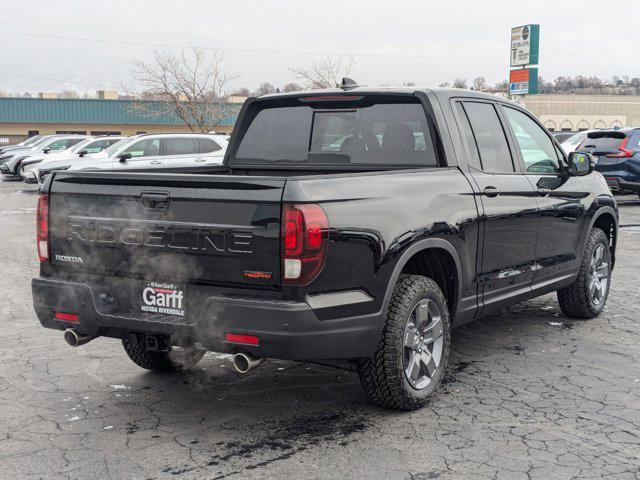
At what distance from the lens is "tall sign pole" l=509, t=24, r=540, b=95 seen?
147ft

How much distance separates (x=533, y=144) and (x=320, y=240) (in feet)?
10.2

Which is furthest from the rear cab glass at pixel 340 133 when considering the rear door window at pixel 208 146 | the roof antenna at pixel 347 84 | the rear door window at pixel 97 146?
the rear door window at pixel 97 146

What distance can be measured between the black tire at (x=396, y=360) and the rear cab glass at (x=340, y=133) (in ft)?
3.34

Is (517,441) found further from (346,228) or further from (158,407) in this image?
(158,407)

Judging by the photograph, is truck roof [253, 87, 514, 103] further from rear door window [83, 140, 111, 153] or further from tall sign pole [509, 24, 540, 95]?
tall sign pole [509, 24, 540, 95]

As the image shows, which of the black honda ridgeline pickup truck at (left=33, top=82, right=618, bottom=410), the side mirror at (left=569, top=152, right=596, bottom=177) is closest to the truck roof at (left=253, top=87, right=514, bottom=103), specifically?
the black honda ridgeline pickup truck at (left=33, top=82, right=618, bottom=410)

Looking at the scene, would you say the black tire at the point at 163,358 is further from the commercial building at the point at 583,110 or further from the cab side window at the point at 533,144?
the commercial building at the point at 583,110

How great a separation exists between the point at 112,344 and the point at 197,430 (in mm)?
2211

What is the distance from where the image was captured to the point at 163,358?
5.47 metres

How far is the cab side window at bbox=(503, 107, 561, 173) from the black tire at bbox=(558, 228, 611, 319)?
88cm

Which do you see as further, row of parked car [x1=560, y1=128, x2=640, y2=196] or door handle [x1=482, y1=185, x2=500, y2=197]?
row of parked car [x1=560, y1=128, x2=640, y2=196]

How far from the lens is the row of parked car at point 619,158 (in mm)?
18219

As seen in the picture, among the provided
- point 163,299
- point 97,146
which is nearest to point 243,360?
point 163,299

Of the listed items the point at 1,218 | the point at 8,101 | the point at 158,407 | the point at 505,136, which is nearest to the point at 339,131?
the point at 505,136
